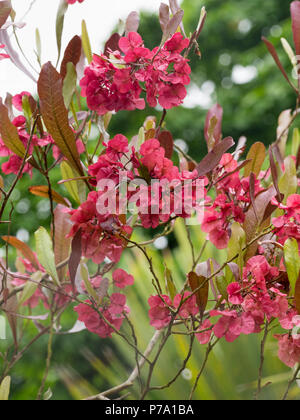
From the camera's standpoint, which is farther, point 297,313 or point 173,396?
point 173,396

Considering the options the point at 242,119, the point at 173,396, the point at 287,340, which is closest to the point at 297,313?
the point at 287,340

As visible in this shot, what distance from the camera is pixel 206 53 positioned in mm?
6066

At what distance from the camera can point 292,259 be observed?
45cm

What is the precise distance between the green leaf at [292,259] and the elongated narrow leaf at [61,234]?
0.93ft

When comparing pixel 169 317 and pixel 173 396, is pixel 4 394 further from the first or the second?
pixel 173 396

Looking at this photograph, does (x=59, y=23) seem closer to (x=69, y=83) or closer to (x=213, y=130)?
(x=69, y=83)

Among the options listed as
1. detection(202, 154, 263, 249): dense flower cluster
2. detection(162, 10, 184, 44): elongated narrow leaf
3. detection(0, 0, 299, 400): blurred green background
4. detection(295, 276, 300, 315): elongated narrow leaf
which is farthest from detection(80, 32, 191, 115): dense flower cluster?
detection(0, 0, 299, 400): blurred green background

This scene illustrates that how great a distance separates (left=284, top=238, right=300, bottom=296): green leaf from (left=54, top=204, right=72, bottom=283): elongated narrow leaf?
283mm

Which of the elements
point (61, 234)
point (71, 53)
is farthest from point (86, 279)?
point (71, 53)

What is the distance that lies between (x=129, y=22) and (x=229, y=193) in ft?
0.74

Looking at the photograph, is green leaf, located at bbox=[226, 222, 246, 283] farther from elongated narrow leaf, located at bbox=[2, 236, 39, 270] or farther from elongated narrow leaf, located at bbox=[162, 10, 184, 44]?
elongated narrow leaf, located at bbox=[2, 236, 39, 270]

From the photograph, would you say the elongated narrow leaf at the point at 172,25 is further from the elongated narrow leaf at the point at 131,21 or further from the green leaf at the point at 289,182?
the green leaf at the point at 289,182

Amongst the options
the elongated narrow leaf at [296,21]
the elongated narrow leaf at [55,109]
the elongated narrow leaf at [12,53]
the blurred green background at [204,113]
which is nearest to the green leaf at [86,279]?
the elongated narrow leaf at [55,109]

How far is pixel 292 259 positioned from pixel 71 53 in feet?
1.09
